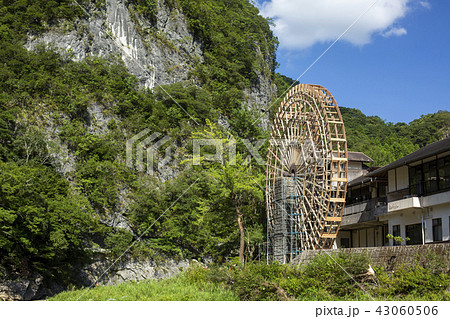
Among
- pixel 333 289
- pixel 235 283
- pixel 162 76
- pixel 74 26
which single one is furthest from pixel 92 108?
pixel 333 289

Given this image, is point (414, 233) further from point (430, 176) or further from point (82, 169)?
point (82, 169)

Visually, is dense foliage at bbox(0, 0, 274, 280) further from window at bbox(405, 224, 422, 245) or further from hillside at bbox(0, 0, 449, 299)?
window at bbox(405, 224, 422, 245)

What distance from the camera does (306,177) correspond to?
92.0 ft

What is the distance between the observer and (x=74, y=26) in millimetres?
38000

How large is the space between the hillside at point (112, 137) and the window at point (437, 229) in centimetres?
1020

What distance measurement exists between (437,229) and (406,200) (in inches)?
75.9

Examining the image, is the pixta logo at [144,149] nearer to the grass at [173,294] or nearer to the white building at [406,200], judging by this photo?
the white building at [406,200]

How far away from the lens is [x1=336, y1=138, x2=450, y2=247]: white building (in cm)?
2053

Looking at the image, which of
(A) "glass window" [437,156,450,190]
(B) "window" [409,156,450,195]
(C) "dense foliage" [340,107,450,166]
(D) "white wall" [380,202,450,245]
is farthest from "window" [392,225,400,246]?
(C) "dense foliage" [340,107,450,166]

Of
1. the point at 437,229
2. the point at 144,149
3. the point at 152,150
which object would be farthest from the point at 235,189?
the point at 152,150

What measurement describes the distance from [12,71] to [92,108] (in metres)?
5.84

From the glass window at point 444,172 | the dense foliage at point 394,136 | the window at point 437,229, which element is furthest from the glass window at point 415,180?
the dense foliage at point 394,136

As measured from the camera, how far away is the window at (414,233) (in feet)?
72.9

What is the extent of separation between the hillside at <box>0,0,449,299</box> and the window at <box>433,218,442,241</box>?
10205 millimetres
